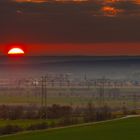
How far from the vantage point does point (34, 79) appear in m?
95.7

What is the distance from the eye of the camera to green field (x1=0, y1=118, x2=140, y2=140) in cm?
3241

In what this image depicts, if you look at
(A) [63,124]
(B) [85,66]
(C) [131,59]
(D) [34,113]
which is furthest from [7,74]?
(A) [63,124]

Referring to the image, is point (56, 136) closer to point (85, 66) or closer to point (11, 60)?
point (11, 60)

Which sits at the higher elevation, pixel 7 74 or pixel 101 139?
pixel 7 74

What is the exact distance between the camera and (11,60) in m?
83.1

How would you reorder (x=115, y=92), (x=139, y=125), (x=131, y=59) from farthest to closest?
(x=115, y=92) → (x=131, y=59) → (x=139, y=125)

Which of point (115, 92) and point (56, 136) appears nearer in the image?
point (56, 136)

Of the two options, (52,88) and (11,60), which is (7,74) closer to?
(11,60)

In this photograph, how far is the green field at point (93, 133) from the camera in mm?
32406

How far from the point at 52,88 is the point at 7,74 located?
20602 mm

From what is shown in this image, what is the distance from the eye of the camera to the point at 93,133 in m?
34.3

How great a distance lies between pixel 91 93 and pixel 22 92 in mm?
10933

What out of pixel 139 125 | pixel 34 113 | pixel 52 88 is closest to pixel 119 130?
pixel 139 125

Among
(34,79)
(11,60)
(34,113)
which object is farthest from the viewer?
(34,79)
